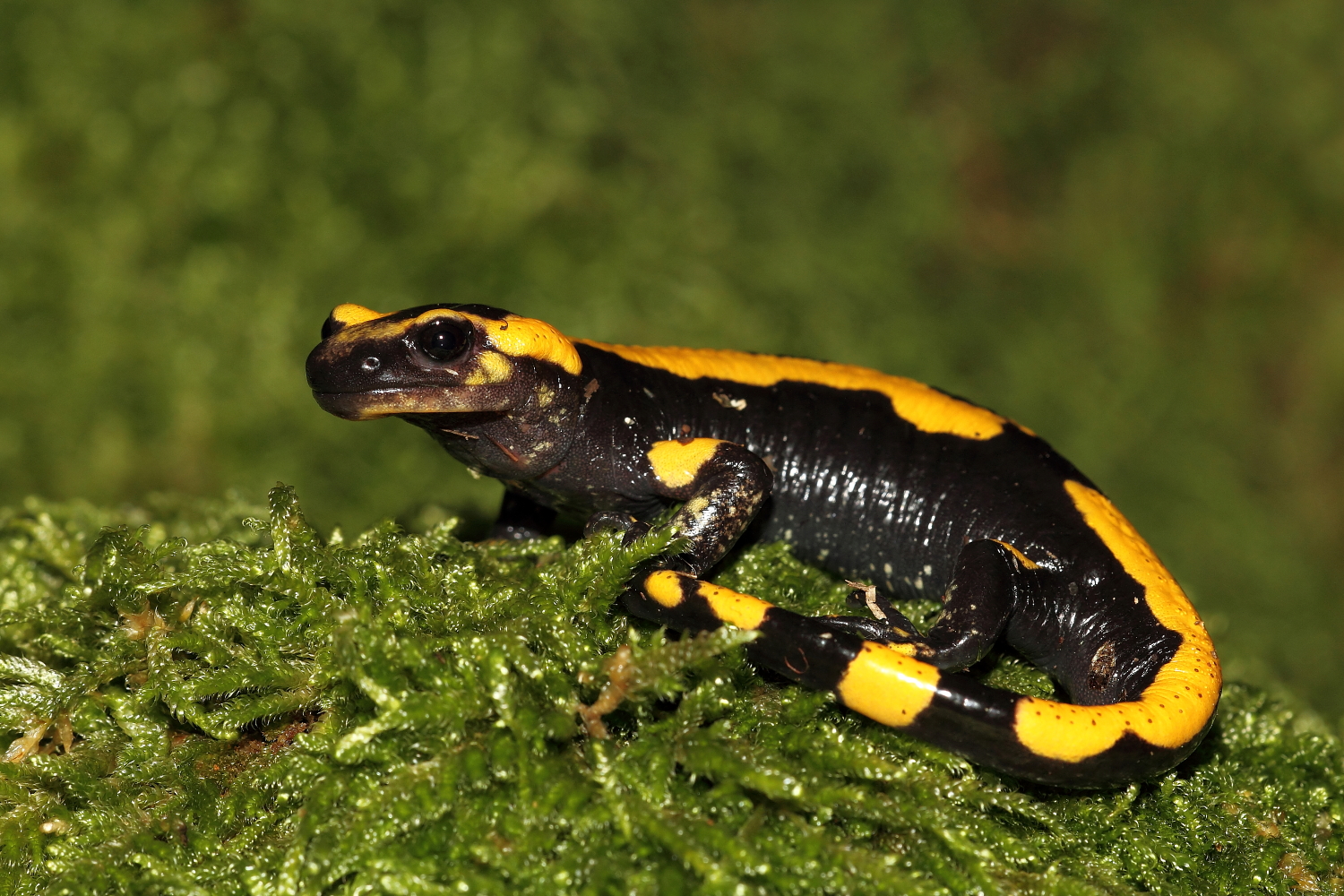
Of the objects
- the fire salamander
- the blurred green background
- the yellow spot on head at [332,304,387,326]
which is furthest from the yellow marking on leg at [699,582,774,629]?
the blurred green background

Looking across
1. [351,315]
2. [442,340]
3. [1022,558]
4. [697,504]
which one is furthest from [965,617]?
[351,315]

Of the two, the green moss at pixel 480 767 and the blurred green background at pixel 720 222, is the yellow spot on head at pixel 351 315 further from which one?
the blurred green background at pixel 720 222

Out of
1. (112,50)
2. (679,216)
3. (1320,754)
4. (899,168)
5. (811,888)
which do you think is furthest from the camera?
(899,168)

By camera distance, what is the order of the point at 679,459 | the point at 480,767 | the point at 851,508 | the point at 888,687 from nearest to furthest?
the point at 480,767 < the point at 888,687 < the point at 679,459 < the point at 851,508

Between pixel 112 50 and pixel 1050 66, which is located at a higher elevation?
pixel 1050 66

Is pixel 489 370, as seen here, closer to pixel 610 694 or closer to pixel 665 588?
pixel 665 588

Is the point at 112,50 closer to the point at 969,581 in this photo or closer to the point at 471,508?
the point at 471,508

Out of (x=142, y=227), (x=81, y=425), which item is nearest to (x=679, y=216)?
(x=142, y=227)

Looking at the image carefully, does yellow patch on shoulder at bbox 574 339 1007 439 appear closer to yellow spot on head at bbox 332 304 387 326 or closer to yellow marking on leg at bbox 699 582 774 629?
yellow spot on head at bbox 332 304 387 326
